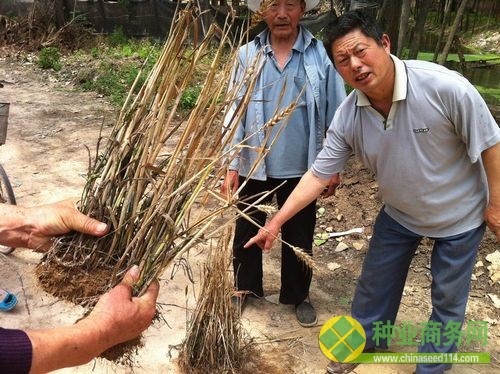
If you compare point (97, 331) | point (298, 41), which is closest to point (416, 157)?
point (298, 41)

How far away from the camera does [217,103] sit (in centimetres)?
162

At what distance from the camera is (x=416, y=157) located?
1.89 m

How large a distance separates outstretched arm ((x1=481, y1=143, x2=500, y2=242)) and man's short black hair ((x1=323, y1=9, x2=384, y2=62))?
577mm

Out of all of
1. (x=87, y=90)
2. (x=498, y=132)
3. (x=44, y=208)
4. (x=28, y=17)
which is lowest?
(x=87, y=90)

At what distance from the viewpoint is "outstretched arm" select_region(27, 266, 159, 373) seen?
43.6 inches

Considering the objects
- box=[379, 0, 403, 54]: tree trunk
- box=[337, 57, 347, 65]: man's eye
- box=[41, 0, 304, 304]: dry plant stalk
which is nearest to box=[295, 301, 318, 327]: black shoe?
box=[41, 0, 304, 304]: dry plant stalk

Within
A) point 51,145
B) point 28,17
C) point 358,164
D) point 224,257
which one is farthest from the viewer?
point 28,17

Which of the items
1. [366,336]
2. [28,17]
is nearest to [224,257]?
[366,336]

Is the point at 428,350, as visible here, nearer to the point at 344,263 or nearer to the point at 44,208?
the point at 344,263

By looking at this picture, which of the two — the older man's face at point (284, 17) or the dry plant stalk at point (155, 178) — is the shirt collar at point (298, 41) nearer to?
the older man's face at point (284, 17)

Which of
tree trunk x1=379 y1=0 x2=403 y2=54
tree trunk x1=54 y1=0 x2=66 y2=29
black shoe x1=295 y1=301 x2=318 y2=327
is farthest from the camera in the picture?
tree trunk x1=54 y1=0 x2=66 y2=29

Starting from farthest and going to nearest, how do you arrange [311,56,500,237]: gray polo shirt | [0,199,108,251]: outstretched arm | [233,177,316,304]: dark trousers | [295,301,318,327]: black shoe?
1. [295,301,318,327]: black shoe
2. [233,177,316,304]: dark trousers
3. [311,56,500,237]: gray polo shirt
4. [0,199,108,251]: outstretched arm

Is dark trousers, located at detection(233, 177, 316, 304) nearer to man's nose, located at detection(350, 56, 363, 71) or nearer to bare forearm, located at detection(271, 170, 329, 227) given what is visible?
bare forearm, located at detection(271, 170, 329, 227)

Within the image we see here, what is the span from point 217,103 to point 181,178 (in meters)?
0.28
